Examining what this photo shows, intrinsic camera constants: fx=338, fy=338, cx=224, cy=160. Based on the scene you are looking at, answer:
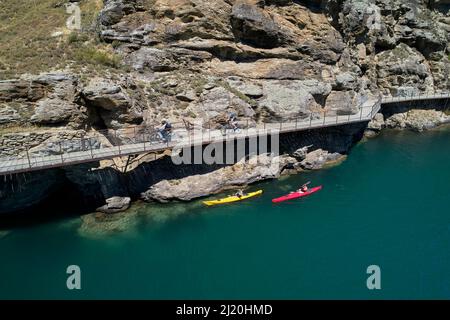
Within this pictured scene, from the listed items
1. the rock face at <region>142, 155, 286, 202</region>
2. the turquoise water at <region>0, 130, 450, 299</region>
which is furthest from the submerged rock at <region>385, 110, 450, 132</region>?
the rock face at <region>142, 155, 286, 202</region>

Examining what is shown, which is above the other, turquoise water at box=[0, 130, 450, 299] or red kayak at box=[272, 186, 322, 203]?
red kayak at box=[272, 186, 322, 203]

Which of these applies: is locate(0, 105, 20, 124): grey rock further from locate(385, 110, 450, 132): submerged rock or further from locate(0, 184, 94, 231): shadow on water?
locate(385, 110, 450, 132): submerged rock

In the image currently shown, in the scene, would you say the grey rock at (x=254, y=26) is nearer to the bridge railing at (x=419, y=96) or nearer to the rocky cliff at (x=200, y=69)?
the rocky cliff at (x=200, y=69)

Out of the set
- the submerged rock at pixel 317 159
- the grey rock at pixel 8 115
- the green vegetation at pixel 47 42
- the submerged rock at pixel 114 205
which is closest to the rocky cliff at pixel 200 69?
the grey rock at pixel 8 115

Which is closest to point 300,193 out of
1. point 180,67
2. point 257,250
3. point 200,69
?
point 257,250

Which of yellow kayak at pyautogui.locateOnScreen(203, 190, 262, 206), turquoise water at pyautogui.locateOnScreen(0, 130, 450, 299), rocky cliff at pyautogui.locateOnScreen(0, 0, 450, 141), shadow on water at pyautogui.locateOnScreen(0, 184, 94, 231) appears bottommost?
→ turquoise water at pyautogui.locateOnScreen(0, 130, 450, 299)

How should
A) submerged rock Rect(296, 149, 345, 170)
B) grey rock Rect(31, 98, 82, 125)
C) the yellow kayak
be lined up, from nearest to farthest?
grey rock Rect(31, 98, 82, 125)
the yellow kayak
submerged rock Rect(296, 149, 345, 170)

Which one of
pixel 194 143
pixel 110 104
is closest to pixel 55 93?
pixel 110 104

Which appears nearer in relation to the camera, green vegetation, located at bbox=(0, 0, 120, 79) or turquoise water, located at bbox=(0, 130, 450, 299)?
turquoise water, located at bbox=(0, 130, 450, 299)
